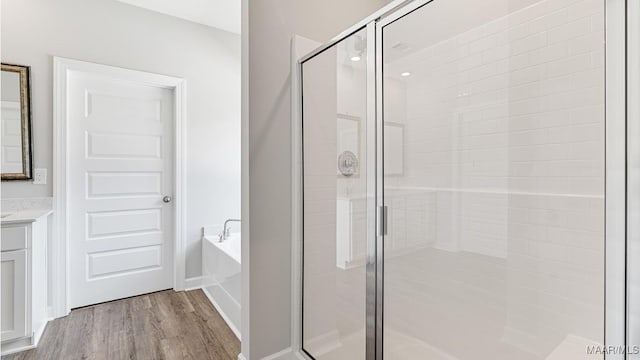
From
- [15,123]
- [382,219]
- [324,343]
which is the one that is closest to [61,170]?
[15,123]

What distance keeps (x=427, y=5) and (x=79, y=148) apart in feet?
9.34

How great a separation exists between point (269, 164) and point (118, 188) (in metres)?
1.82

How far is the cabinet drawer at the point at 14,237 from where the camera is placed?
6.10 feet

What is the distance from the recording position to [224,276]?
8.00 feet

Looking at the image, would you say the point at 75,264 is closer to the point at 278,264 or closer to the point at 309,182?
the point at 278,264

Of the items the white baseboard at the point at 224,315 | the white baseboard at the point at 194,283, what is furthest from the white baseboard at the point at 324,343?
the white baseboard at the point at 194,283

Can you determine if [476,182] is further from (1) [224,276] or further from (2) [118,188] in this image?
(2) [118,188]

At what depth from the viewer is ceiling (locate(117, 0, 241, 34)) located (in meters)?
2.69

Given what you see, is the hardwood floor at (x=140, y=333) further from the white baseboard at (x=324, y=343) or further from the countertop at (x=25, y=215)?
the countertop at (x=25, y=215)

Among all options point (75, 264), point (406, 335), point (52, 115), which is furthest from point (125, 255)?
point (406, 335)

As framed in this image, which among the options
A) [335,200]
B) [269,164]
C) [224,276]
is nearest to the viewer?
[335,200]

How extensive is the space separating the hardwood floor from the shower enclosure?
3.10 feet

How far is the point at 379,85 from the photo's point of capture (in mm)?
1391

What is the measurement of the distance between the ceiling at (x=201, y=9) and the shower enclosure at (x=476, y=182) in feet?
5.47
